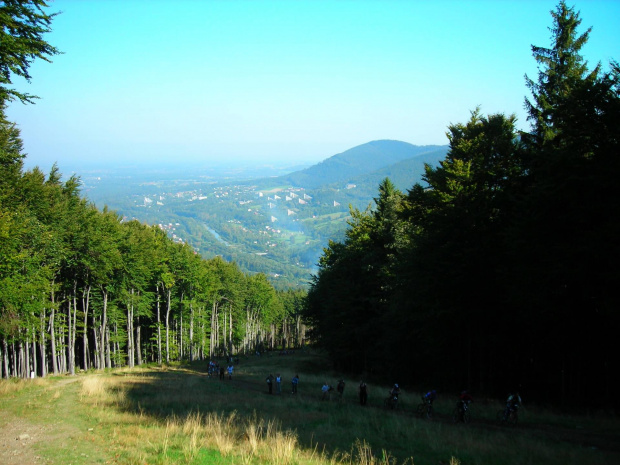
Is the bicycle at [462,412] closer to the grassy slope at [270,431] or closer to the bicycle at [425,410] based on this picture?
the grassy slope at [270,431]

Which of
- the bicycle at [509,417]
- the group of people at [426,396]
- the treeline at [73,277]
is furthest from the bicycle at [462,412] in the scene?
the treeline at [73,277]

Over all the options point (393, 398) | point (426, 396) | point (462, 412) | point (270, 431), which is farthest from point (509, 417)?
point (270, 431)

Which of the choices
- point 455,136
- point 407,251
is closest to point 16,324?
point 407,251

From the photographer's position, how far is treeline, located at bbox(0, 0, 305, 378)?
69.3 feet

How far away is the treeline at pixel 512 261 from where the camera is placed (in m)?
16.7

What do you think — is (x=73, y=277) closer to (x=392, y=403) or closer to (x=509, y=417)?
(x=392, y=403)

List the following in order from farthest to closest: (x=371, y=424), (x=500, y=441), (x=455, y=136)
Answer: (x=455, y=136), (x=371, y=424), (x=500, y=441)

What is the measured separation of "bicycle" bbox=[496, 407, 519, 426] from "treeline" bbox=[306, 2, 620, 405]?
4.59m

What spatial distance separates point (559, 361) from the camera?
2273 cm

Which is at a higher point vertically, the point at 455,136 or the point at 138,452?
the point at 455,136

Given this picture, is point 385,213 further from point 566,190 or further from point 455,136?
point 566,190

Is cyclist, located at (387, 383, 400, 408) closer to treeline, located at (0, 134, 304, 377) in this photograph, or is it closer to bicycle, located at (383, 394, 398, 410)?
bicycle, located at (383, 394, 398, 410)

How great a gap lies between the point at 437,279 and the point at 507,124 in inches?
561

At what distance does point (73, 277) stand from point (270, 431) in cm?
3025
